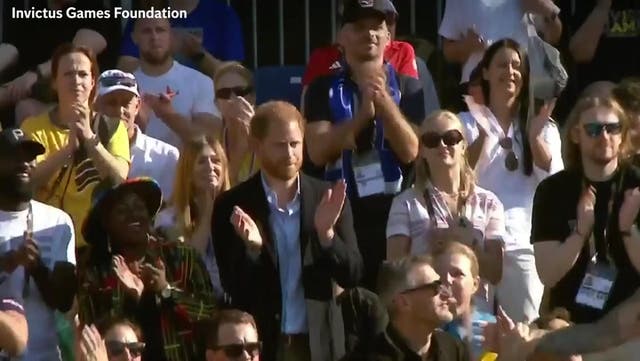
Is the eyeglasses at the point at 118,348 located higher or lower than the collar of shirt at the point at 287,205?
lower

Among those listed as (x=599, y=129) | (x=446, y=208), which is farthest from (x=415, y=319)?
(x=599, y=129)

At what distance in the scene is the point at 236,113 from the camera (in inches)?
391

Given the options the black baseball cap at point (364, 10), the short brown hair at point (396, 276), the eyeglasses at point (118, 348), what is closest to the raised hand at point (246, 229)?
the short brown hair at point (396, 276)

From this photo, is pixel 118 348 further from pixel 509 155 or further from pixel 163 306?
pixel 509 155

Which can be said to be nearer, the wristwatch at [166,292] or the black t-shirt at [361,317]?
the black t-shirt at [361,317]

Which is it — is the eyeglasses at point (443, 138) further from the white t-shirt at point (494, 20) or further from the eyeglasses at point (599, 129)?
the white t-shirt at point (494, 20)

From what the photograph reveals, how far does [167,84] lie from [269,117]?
4.30 feet

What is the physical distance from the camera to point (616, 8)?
10.8 meters

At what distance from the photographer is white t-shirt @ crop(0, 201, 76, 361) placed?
886cm

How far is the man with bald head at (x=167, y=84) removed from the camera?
10117 millimetres

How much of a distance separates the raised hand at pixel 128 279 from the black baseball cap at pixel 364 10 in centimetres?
169

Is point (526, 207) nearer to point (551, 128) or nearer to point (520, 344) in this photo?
point (551, 128)

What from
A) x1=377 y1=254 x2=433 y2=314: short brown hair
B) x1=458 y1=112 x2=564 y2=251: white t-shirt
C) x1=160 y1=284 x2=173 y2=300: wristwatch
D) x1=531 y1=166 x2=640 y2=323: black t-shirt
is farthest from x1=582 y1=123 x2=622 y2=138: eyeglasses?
x1=160 y1=284 x2=173 y2=300: wristwatch

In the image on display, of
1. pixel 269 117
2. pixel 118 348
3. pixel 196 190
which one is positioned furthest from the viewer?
pixel 196 190
